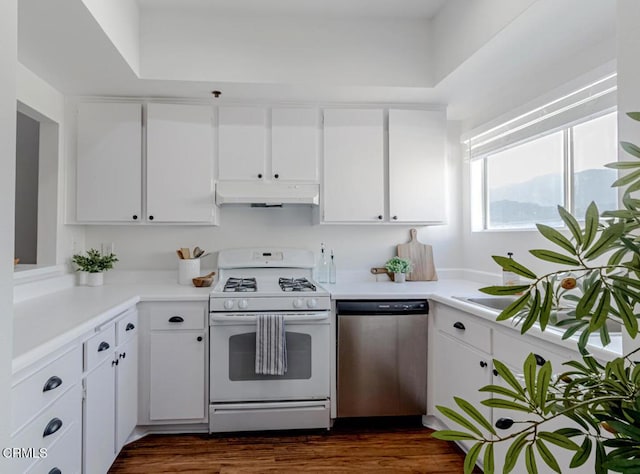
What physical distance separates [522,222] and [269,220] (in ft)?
6.07

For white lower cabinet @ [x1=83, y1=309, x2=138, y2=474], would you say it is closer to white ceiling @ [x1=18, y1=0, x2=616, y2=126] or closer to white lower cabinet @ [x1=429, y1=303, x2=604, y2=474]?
white ceiling @ [x1=18, y1=0, x2=616, y2=126]

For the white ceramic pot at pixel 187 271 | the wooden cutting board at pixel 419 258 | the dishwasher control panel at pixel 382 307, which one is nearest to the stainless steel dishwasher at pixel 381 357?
the dishwasher control panel at pixel 382 307

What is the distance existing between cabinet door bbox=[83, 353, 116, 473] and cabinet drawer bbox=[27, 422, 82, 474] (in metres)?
0.06

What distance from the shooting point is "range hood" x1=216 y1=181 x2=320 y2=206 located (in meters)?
2.71

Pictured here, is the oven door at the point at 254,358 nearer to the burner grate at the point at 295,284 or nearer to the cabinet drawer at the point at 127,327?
the burner grate at the point at 295,284

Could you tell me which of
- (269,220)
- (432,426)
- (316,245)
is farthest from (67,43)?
(432,426)

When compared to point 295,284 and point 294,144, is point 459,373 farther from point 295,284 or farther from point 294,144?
point 294,144

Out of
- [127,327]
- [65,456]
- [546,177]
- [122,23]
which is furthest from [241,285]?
[546,177]

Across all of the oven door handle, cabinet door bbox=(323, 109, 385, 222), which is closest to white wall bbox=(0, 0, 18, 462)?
the oven door handle

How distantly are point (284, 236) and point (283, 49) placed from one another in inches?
53.7

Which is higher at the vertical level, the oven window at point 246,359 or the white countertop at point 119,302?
the white countertop at point 119,302

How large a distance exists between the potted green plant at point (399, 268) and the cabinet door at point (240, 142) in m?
1.22

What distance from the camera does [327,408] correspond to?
2.42m

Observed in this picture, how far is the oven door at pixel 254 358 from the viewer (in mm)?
2359
